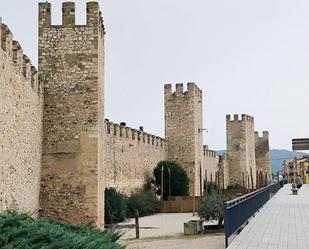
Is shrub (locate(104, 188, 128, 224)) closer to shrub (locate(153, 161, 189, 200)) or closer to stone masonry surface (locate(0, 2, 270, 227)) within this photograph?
stone masonry surface (locate(0, 2, 270, 227))

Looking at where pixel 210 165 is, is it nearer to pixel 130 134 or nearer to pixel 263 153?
pixel 130 134

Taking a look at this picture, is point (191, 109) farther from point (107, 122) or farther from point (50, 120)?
point (50, 120)

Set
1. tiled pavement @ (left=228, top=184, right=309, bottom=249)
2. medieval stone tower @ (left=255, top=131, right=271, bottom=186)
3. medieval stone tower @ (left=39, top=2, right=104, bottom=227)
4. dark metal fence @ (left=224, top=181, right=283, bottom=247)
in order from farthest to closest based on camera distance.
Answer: medieval stone tower @ (left=255, top=131, right=271, bottom=186) < medieval stone tower @ (left=39, top=2, right=104, bottom=227) < dark metal fence @ (left=224, top=181, right=283, bottom=247) < tiled pavement @ (left=228, top=184, right=309, bottom=249)

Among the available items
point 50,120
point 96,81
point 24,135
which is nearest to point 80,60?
point 96,81

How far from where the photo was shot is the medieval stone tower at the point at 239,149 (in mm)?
49219

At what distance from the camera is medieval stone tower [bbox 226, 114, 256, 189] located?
49.2 metres

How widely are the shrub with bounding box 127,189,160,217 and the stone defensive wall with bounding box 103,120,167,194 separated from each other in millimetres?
570

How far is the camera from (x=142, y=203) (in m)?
26.4

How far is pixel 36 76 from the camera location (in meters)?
15.0

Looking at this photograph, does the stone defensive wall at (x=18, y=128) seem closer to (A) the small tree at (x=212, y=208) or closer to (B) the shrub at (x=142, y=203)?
(A) the small tree at (x=212, y=208)

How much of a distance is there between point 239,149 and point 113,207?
28.6 m

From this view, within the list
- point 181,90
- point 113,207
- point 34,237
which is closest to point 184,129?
point 181,90

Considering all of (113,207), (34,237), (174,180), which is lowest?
(113,207)

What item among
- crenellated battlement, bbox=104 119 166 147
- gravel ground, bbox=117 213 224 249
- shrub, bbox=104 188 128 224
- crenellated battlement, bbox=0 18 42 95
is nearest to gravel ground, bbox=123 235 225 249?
gravel ground, bbox=117 213 224 249
